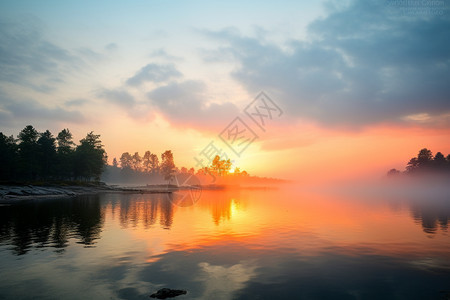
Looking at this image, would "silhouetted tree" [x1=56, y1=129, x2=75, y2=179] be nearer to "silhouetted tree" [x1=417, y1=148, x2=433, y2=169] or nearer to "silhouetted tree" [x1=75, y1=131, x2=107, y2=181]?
"silhouetted tree" [x1=75, y1=131, x2=107, y2=181]

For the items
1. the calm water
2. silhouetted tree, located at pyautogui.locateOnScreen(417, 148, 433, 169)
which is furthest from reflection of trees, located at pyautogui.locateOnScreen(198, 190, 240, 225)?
silhouetted tree, located at pyautogui.locateOnScreen(417, 148, 433, 169)

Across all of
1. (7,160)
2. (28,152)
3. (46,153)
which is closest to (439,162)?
(46,153)

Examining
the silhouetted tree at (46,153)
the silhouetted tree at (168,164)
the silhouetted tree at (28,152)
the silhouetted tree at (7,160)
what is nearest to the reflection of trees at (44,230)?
the silhouetted tree at (7,160)

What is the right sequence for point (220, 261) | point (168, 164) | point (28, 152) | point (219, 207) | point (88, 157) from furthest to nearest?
point (168, 164) < point (88, 157) < point (28, 152) < point (219, 207) < point (220, 261)

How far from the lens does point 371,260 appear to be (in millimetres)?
20828

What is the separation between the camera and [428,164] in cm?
14700

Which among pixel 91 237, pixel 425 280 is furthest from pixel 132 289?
pixel 425 280

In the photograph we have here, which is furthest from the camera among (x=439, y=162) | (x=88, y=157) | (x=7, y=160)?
(x=439, y=162)

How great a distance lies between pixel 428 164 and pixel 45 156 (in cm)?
19241

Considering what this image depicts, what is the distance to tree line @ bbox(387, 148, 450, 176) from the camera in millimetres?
141500

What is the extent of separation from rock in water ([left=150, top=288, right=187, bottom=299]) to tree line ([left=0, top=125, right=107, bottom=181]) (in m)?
104

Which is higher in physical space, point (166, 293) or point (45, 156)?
point (45, 156)

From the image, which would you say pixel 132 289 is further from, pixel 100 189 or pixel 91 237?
pixel 100 189

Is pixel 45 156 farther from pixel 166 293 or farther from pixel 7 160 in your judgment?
pixel 166 293
